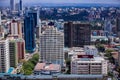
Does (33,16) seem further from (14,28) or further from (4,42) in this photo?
(4,42)

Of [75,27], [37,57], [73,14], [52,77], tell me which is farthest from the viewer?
[73,14]

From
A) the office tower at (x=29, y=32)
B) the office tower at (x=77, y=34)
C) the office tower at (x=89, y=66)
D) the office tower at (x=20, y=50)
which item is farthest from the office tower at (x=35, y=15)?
the office tower at (x=89, y=66)

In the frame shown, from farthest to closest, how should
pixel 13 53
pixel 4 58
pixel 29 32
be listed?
pixel 29 32 → pixel 13 53 → pixel 4 58

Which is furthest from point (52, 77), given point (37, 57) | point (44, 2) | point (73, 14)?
point (73, 14)

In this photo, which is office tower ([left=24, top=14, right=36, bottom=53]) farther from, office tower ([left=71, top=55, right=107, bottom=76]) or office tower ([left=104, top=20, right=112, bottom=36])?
office tower ([left=71, top=55, right=107, bottom=76])

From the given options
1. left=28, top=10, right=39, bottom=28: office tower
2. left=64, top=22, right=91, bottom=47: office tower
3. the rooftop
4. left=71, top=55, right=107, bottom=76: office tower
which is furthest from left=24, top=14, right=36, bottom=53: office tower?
left=71, top=55, right=107, bottom=76: office tower

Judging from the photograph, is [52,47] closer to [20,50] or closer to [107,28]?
[20,50]

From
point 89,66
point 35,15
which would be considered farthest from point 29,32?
point 89,66
